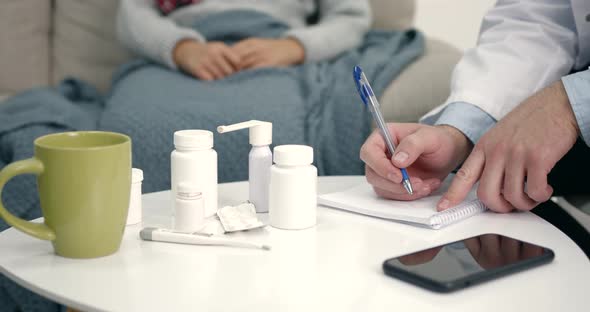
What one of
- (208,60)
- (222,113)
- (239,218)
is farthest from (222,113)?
(239,218)

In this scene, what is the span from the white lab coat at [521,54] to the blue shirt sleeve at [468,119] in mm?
14

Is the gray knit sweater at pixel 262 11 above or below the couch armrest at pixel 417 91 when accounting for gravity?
above

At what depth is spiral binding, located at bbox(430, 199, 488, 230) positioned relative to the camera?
2.90 ft

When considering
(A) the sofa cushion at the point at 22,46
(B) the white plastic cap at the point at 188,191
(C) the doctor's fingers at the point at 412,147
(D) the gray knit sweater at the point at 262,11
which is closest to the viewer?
(B) the white plastic cap at the point at 188,191

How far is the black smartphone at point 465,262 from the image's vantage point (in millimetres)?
697

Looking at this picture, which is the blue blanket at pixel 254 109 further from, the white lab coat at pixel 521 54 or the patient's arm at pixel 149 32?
the white lab coat at pixel 521 54

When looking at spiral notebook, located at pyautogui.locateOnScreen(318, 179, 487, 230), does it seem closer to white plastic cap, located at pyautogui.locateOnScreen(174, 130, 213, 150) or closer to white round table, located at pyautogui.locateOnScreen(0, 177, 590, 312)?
white round table, located at pyautogui.locateOnScreen(0, 177, 590, 312)

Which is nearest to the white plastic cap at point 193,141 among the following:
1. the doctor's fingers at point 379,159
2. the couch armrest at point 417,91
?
the doctor's fingers at point 379,159

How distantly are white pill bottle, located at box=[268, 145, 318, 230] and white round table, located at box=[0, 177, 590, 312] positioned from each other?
2 cm

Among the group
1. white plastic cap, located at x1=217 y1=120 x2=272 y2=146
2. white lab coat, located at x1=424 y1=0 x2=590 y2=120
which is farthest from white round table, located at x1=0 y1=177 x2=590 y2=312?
white lab coat, located at x1=424 y1=0 x2=590 y2=120

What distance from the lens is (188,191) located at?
0.84m

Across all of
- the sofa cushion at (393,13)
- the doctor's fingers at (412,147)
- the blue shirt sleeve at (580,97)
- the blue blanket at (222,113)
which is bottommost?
the blue blanket at (222,113)

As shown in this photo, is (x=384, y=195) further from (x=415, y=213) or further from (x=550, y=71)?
(x=550, y=71)

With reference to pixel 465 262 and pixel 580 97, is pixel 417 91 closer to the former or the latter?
pixel 580 97
